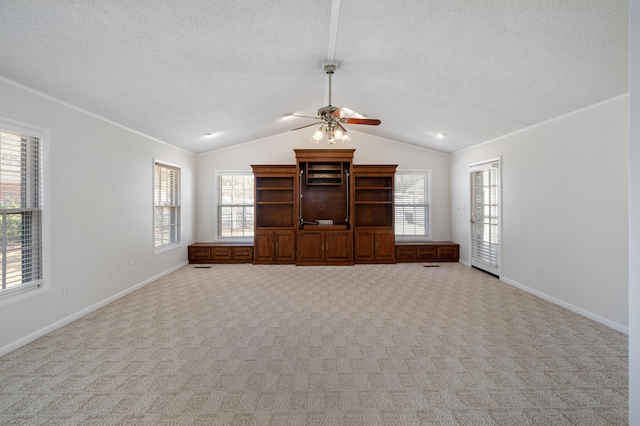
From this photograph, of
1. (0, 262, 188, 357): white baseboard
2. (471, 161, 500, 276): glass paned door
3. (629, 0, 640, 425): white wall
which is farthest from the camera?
(471, 161, 500, 276): glass paned door

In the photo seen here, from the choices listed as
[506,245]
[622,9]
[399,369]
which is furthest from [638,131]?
[506,245]

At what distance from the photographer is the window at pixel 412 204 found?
7414 millimetres

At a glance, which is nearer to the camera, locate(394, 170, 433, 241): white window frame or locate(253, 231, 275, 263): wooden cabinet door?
locate(253, 231, 275, 263): wooden cabinet door

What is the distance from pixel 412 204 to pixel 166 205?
5.39 m

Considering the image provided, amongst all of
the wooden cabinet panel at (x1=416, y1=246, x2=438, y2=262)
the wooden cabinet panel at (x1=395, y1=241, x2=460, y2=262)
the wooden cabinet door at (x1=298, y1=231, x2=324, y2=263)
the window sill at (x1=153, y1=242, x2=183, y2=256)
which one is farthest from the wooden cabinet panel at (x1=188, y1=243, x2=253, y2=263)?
the wooden cabinet panel at (x1=416, y1=246, x2=438, y2=262)

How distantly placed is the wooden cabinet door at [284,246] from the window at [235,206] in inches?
38.2

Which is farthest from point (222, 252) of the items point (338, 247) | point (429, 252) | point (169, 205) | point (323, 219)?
point (429, 252)

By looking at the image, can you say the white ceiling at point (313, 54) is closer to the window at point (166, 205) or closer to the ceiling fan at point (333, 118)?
the ceiling fan at point (333, 118)

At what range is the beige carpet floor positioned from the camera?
6.60ft

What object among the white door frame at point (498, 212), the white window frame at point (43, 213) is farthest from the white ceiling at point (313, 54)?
the white door frame at point (498, 212)

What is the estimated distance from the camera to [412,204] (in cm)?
744

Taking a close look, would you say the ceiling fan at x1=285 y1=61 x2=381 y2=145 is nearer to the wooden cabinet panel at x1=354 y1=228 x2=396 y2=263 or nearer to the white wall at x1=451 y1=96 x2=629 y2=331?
the white wall at x1=451 y1=96 x2=629 y2=331

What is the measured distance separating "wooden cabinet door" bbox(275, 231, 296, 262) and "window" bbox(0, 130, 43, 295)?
4033 mm

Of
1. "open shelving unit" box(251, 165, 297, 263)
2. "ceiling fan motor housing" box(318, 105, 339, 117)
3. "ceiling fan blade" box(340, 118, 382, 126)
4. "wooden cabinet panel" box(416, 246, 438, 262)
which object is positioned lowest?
"wooden cabinet panel" box(416, 246, 438, 262)
